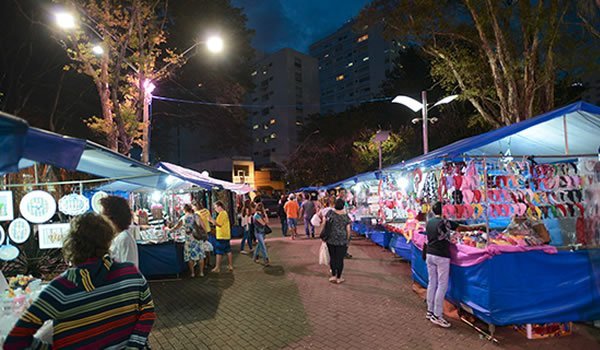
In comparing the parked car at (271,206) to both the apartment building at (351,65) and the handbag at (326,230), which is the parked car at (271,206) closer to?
the handbag at (326,230)

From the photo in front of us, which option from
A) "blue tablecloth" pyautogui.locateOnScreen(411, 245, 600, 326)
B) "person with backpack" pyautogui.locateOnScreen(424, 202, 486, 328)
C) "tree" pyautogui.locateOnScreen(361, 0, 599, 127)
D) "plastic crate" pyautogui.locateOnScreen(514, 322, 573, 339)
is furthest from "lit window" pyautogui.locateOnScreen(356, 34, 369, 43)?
"plastic crate" pyautogui.locateOnScreen(514, 322, 573, 339)

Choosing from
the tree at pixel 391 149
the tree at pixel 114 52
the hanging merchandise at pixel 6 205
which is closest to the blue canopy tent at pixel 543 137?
the hanging merchandise at pixel 6 205

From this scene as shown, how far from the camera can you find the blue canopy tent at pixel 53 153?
2039mm

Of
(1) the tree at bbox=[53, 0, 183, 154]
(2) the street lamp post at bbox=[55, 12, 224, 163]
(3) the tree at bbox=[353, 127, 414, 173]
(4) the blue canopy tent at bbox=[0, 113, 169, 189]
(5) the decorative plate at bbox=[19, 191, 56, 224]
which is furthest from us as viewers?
(3) the tree at bbox=[353, 127, 414, 173]

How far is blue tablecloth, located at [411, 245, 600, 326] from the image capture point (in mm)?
4332

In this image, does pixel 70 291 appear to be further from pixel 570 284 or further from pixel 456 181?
pixel 570 284

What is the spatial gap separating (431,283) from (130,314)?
431cm

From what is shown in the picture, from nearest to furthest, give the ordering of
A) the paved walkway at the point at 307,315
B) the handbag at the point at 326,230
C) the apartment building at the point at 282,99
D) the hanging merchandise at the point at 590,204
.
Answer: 1. the paved walkway at the point at 307,315
2. the hanging merchandise at the point at 590,204
3. the handbag at the point at 326,230
4. the apartment building at the point at 282,99

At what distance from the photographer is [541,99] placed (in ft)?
36.7

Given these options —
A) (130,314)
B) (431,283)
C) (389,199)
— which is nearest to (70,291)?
(130,314)

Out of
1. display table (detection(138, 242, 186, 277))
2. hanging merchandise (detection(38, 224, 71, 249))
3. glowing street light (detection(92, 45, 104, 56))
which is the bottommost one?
display table (detection(138, 242, 186, 277))

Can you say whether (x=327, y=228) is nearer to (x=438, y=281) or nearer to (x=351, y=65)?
(x=438, y=281)

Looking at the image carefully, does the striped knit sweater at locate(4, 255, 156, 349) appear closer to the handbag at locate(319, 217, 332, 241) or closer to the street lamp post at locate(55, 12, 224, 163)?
the handbag at locate(319, 217, 332, 241)

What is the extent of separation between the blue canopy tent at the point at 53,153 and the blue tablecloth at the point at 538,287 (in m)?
4.96
